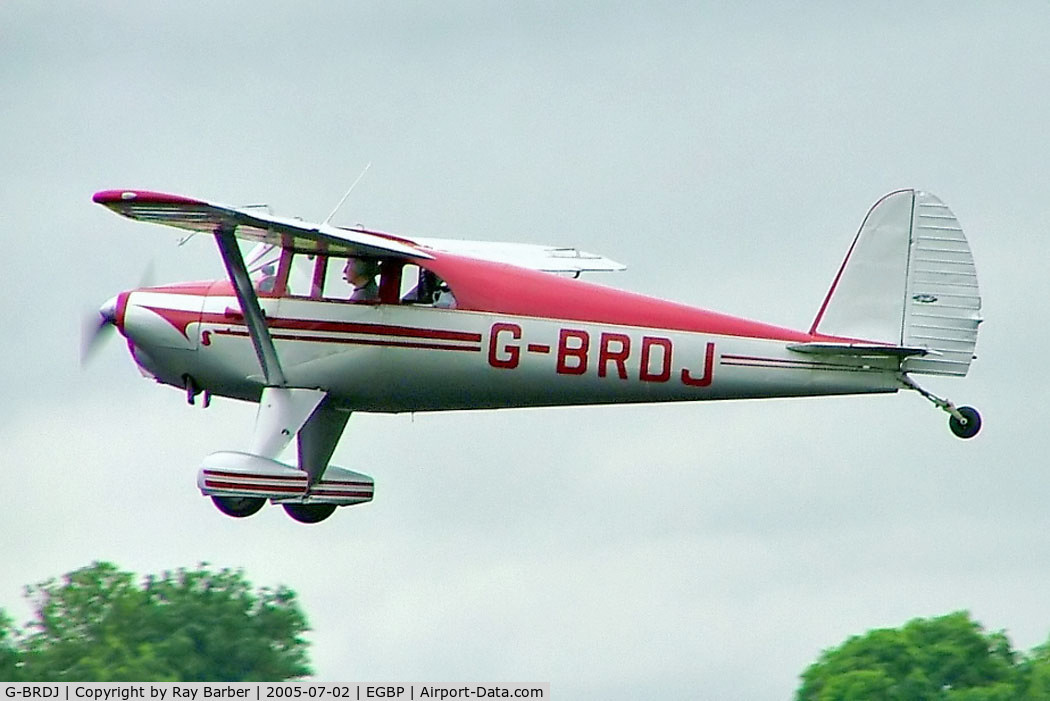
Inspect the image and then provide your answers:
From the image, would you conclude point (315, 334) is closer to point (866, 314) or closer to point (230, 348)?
point (230, 348)

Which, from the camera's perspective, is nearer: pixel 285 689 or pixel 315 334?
pixel 315 334

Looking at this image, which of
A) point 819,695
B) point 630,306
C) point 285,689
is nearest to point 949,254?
point 630,306

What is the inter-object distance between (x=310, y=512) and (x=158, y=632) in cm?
1059

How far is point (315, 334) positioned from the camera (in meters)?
21.9

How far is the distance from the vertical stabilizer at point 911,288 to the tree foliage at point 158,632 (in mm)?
13406

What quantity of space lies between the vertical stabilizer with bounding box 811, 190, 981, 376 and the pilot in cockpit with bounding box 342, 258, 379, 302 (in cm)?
391

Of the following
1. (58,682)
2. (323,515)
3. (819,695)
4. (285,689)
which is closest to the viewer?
(323,515)

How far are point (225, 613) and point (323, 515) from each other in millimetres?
11427

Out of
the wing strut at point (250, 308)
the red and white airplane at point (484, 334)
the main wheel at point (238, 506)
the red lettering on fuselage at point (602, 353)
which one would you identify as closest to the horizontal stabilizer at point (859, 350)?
the red and white airplane at point (484, 334)

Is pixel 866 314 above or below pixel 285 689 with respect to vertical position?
above

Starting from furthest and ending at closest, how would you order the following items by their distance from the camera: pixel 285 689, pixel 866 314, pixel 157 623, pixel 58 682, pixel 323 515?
1. pixel 157 623
2. pixel 58 682
3. pixel 285 689
4. pixel 323 515
5. pixel 866 314

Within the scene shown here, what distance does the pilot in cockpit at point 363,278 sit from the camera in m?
21.9

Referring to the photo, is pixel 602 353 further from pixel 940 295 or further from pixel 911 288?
pixel 940 295

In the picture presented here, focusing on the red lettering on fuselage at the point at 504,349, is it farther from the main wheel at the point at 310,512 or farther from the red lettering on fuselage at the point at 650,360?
the main wheel at the point at 310,512
